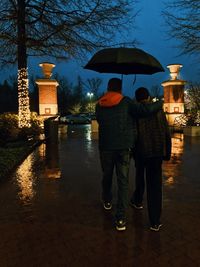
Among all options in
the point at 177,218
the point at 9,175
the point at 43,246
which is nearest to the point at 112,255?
the point at 43,246

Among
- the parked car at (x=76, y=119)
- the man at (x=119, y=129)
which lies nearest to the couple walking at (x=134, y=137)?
the man at (x=119, y=129)

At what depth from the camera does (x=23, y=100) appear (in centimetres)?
1577

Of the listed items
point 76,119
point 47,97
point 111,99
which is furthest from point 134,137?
point 76,119

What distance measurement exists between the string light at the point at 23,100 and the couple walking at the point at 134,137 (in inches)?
467

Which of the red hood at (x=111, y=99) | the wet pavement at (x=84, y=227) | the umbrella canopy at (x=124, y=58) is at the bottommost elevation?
the wet pavement at (x=84, y=227)

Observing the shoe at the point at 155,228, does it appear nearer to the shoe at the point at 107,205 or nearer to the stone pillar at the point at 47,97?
the shoe at the point at 107,205

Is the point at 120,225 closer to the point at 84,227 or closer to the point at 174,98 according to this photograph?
the point at 84,227

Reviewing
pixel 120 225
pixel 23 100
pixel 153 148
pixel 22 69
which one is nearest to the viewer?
pixel 153 148

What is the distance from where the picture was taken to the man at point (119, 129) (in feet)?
13.2

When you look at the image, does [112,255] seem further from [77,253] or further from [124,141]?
[124,141]

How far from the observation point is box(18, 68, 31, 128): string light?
1552 cm

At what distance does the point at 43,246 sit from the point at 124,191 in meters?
1.20

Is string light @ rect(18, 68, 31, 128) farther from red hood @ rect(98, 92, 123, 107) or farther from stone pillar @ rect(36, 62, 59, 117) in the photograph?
red hood @ rect(98, 92, 123, 107)

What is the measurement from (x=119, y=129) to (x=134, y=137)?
0.77 feet
